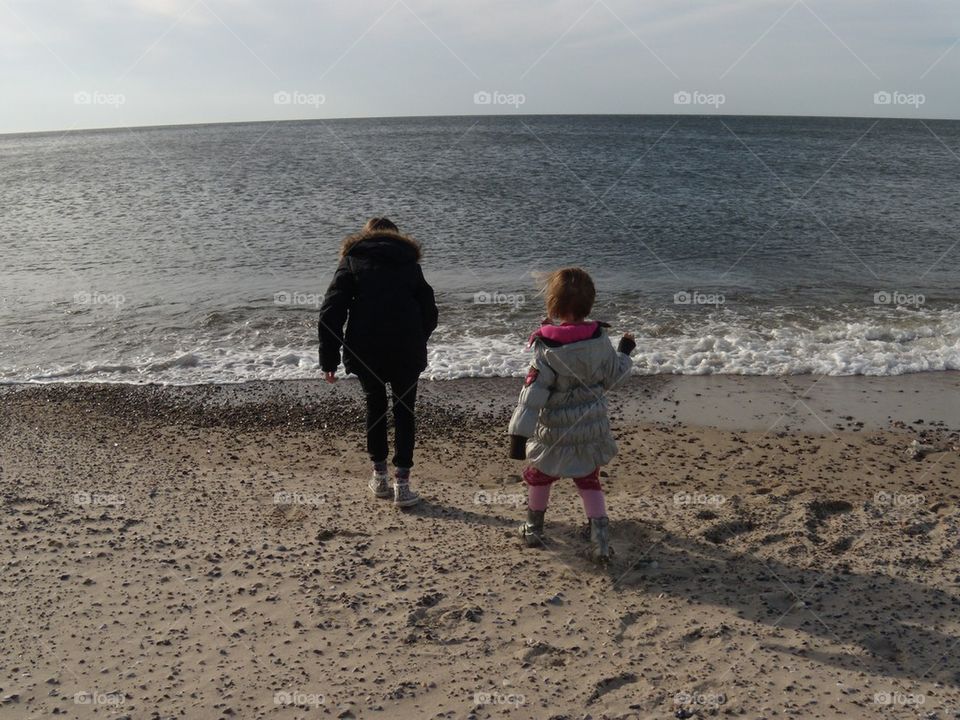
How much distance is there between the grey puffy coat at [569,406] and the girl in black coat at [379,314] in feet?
3.68

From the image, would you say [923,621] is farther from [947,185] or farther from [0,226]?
[947,185]

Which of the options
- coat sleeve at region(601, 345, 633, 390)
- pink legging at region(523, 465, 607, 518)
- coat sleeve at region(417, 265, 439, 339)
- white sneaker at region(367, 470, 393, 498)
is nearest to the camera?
coat sleeve at region(601, 345, 633, 390)

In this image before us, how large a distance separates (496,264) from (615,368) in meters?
11.4

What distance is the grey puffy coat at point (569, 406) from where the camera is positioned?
4.11 m

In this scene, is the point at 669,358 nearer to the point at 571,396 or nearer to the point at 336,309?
the point at 571,396

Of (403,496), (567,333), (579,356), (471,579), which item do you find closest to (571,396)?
(579,356)

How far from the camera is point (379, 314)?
4.91m

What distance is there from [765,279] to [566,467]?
1093cm

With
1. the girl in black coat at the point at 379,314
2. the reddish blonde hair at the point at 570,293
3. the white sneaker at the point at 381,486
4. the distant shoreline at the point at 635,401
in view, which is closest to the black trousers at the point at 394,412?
the girl in black coat at the point at 379,314

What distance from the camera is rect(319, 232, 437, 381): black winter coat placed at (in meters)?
4.88

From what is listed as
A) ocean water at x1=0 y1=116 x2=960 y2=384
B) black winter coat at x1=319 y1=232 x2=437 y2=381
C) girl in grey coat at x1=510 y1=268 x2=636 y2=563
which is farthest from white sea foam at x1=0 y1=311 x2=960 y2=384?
girl in grey coat at x1=510 y1=268 x2=636 y2=563

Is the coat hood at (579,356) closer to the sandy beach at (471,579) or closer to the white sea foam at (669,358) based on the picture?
the sandy beach at (471,579)

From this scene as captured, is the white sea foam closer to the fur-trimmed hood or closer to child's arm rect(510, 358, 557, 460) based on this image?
the fur-trimmed hood

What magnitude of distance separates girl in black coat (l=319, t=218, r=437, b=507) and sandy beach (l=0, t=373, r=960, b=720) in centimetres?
91
